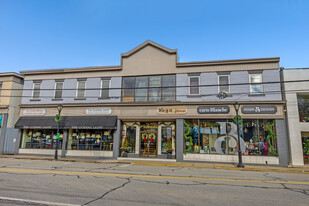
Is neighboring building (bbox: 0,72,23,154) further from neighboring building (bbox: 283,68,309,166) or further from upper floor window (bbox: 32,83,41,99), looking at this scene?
neighboring building (bbox: 283,68,309,166)

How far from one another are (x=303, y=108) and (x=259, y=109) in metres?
3.90

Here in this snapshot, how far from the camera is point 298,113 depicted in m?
16.3

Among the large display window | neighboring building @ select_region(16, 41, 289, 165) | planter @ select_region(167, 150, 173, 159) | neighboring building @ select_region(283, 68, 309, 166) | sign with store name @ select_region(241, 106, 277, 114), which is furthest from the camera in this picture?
planter @ select_region(167, 150, 173, 159)

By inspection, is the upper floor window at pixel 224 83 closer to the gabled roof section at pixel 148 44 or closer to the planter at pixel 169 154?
the gabled roof section at pixel 148 44

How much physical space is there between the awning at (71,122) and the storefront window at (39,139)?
0.98m

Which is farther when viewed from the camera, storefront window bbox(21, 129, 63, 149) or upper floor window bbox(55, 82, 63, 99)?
upper floor window bbox(55, 82, 63, 99)

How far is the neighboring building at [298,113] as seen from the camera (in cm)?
1569

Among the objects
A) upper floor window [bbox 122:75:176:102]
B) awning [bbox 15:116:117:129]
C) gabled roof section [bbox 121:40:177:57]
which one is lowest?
awning [bbox 15:116:117:129]

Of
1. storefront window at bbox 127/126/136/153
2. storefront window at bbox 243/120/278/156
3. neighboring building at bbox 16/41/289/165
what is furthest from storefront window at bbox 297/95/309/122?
storefront window at bbox 127/126/136/153

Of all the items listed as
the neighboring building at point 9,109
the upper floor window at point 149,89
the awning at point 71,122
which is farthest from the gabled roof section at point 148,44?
the neighboring building at point 9,109

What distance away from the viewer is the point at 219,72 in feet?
57.6

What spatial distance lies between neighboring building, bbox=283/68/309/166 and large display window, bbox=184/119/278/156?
146 cm

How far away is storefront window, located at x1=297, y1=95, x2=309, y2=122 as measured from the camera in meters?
16.6

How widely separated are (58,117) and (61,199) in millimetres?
13435
